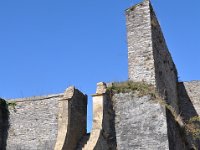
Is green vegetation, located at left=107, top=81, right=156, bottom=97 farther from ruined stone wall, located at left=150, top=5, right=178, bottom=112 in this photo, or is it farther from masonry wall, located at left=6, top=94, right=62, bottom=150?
masonry wall, located at left=6, top=94, right=62, bottom=150

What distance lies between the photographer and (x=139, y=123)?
1466 cm

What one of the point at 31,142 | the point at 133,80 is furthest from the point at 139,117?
the point at 31,142

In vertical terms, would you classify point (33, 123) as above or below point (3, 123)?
below

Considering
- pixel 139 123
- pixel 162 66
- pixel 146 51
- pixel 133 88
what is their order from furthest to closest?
pixel 162 66, pixel 146 51, pixel 133 88, pixel 139 123

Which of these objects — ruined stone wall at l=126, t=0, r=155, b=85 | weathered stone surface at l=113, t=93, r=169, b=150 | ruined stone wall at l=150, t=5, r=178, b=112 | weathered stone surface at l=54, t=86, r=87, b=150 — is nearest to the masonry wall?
weathered stone surface at l=54, t=86, r=87, b=150

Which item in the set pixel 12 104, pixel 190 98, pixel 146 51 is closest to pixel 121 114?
pixel 146 51

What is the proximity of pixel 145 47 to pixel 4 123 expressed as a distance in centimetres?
590

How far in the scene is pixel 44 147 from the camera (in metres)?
15.9

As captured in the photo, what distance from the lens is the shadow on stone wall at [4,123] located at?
16.7 m

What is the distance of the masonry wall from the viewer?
52.5ft

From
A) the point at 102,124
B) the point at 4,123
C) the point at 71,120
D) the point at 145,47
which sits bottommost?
the point at 102,124

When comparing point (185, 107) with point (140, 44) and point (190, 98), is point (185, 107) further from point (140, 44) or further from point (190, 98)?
point (140, 44)

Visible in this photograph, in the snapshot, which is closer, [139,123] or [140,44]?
[139,123]

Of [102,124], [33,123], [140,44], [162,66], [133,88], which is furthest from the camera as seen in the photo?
[162,66]
